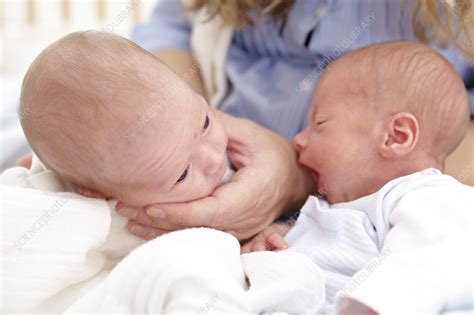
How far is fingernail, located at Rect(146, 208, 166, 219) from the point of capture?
0.72 m

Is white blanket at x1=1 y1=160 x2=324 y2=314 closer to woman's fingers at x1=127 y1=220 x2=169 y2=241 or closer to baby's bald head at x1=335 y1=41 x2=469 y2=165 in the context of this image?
woman's fingers at x1=127 y1=220 x2=169 y2=241

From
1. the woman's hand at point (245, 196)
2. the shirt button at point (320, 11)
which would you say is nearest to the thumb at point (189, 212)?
the woman's hand at point (245, 196)

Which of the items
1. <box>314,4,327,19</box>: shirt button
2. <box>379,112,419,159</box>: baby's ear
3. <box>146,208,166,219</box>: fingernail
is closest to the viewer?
<box>146,208,166,219</box>: fingernail

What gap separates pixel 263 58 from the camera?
1.21 meters

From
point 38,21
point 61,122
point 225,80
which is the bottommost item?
point 38,21

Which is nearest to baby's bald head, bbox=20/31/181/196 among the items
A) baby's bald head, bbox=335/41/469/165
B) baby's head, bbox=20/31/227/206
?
baby's head, bbox=20/31/227/206

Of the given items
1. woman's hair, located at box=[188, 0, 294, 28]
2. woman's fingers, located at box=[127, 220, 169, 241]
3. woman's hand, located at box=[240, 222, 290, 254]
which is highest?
woman's hair, located at box=[188, 0, 294, 28]

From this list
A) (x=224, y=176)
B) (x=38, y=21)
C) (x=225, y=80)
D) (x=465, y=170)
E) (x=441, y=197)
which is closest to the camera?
(x=441, y=197)

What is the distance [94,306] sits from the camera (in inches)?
25.3

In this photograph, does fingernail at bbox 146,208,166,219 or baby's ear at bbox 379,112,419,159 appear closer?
fingernail at bbox 146,208,166,219

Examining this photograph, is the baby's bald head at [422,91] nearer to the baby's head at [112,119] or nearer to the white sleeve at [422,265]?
the white sleeve at [422,265]

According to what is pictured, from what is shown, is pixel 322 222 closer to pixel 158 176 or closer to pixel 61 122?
pixel 158 176

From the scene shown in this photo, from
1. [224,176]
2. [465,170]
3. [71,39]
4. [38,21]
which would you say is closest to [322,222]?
[224,176]

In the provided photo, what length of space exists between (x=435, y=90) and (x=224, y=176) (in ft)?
1.01
